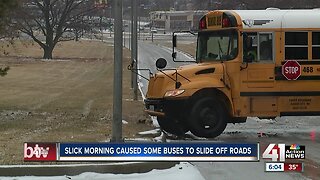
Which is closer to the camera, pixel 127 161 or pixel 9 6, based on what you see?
pixel 127 161

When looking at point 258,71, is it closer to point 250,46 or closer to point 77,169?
point 250,46

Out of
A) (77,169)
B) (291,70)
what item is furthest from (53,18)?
(77,169)

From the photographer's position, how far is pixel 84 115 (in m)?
17.0

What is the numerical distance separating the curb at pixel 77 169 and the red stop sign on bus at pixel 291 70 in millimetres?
5293

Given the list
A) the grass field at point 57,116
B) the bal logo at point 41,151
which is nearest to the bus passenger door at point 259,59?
the grass field at point 57,116

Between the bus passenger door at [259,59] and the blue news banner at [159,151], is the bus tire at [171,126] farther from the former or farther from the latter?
the blue news banner at [159,151]

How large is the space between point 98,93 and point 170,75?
12.7 meters

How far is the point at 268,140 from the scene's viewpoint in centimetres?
1323

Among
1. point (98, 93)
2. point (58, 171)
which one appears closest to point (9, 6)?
point (58, 171)

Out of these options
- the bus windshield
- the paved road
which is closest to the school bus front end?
the bus windshield

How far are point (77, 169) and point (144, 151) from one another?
1.27m

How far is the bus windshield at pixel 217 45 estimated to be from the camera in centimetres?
1339

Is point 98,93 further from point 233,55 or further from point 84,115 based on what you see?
point 233,55

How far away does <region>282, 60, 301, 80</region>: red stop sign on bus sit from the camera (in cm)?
1332
